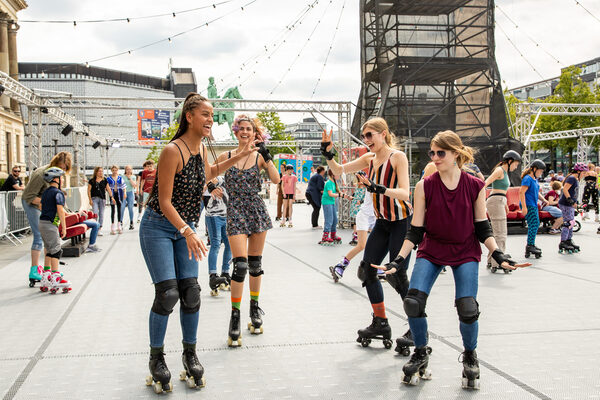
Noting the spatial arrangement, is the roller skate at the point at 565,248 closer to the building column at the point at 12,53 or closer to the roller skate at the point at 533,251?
the roller skate at the point at 533,251

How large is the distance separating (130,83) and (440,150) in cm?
12017

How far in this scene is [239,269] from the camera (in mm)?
4883

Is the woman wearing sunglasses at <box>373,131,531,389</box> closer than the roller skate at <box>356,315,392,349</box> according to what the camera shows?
Yes

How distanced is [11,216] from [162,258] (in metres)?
11.6

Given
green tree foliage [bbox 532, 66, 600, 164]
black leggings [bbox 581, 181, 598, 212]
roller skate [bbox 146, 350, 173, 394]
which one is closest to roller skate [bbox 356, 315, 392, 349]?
roller skate [bbox 146, 350, 173, 394]

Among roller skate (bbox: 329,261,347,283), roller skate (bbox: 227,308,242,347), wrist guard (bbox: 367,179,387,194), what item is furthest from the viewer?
roller skate (bbox: 329,261,347,283)

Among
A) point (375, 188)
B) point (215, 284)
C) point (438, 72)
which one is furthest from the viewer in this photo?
point (438, 72)

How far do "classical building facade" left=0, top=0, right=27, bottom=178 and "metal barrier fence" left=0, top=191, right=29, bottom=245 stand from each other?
100 ft

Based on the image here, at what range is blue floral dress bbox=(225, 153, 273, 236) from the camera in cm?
500

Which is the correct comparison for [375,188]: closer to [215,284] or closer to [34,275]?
[215,284]

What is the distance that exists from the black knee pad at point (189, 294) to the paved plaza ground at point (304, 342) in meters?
0.50

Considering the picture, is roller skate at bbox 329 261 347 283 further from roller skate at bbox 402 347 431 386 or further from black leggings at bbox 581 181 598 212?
black leggings at bbox 581 181 598 212

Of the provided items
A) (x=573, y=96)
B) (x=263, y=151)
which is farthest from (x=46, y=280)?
(x=573, y=96)

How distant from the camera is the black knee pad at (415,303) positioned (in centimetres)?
355
